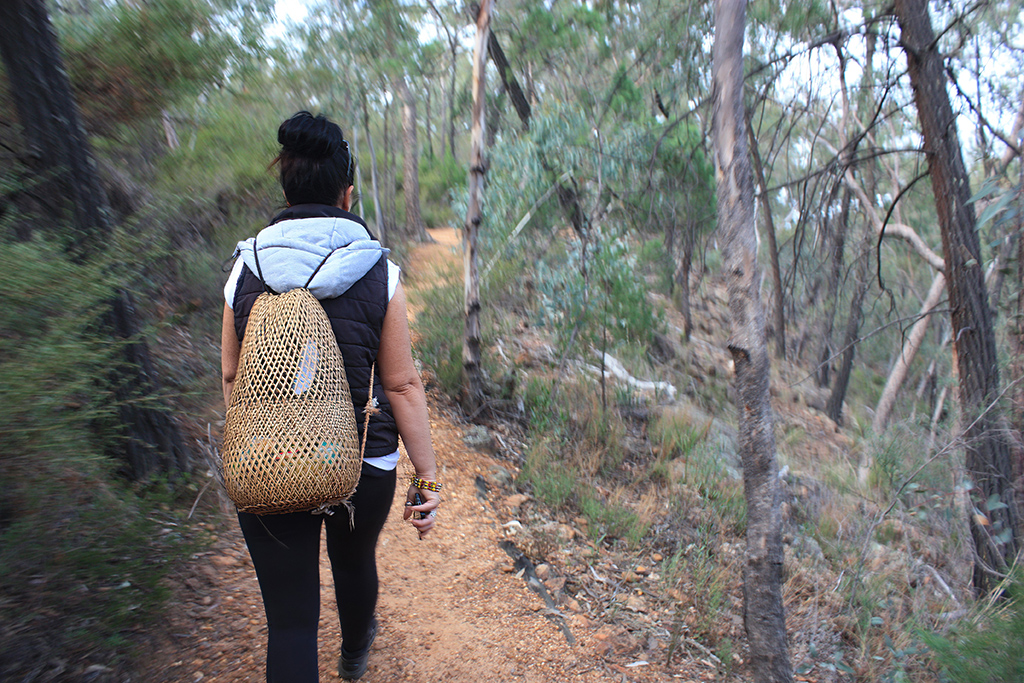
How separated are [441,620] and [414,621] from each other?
146 millimetres

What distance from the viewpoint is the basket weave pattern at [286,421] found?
1387mm

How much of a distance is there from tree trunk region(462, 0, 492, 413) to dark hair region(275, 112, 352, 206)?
3601 mm

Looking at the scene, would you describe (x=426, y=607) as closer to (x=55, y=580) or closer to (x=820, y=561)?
(x=55, y=580)

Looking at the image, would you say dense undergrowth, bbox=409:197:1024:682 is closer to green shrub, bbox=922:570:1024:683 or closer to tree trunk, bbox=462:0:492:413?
green shrub, bbox=922:570:1024:683

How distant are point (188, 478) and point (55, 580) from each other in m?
1.16

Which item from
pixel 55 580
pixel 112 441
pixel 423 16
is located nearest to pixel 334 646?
pixel 55 580

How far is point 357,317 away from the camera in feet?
5.25

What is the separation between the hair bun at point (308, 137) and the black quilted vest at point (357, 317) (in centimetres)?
15

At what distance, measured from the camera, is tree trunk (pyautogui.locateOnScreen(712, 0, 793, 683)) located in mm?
3047

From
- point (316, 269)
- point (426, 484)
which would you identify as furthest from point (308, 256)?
point (426, 484)

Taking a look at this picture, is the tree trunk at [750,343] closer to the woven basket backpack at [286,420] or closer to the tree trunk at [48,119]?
the woven basket backpack at [286,420]

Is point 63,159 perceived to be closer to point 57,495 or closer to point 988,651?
point 57,495

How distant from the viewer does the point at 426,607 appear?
3195 mm

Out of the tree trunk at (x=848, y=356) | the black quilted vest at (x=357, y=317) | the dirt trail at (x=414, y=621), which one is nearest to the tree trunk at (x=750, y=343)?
the dirt trail at (x=414, y=621)
